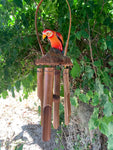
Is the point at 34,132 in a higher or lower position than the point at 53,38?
lower

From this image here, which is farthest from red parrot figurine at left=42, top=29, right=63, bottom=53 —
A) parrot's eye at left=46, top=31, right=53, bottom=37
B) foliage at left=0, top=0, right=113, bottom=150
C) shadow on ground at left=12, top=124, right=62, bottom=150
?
shadow on ground at left=12, top=124, right=62, bottom=150

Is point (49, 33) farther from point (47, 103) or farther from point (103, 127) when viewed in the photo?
point (103, 127)

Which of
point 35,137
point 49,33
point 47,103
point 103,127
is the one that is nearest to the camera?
point 47,103

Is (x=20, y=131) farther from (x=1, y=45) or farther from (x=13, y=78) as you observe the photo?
(x=1, y=45)

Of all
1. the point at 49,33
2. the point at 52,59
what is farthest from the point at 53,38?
the point at 52,59

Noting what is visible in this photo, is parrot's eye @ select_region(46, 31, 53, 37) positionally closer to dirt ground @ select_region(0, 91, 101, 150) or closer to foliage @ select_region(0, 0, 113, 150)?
foliage @ select_region(0, 0, 113, 150)

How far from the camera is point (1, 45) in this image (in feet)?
2.86

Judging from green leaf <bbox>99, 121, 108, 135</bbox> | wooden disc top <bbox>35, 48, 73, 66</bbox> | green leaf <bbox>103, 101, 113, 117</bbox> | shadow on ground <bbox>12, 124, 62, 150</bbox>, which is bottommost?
shadow on ground <bbox>12, 124, 62, 150</bbox>

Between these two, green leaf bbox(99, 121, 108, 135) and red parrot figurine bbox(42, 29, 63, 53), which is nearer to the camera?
red parrot figurine bbox(42, 29, 63, 53)

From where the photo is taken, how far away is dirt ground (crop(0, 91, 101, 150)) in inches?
57.9

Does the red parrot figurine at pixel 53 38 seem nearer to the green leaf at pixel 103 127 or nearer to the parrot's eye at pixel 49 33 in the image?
the parrot's eye at pixel 49 33

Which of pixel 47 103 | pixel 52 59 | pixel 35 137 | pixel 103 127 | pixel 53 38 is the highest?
pixel 53 38

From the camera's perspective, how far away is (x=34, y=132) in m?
1.93

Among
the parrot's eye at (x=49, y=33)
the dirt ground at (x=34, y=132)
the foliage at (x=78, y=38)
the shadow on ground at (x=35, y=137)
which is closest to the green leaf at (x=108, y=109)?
the foliage at (x=78, y=38)
